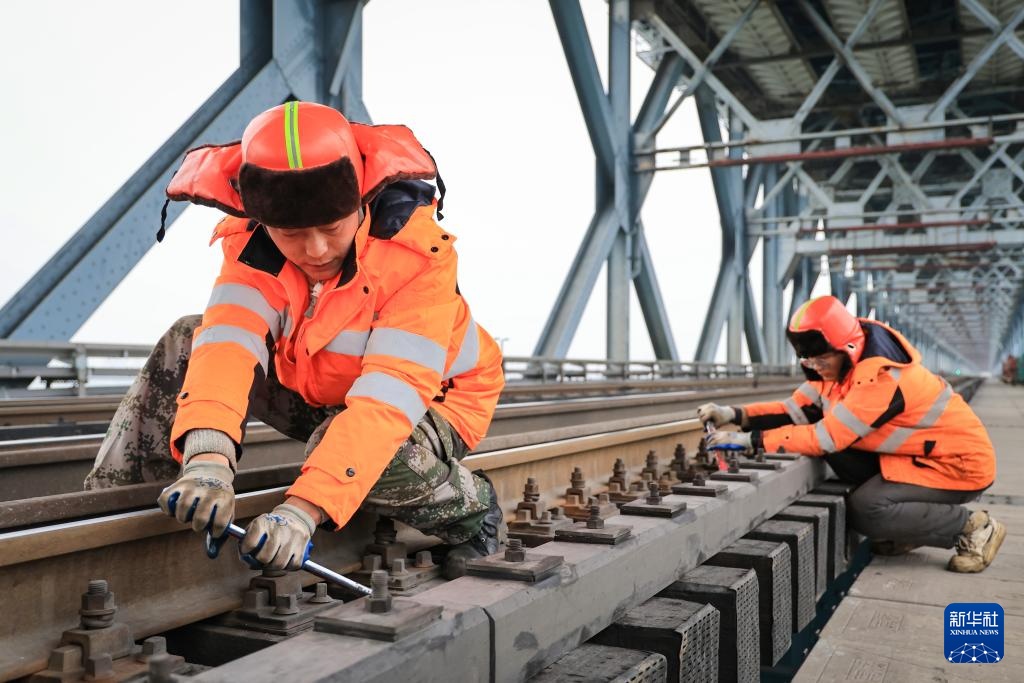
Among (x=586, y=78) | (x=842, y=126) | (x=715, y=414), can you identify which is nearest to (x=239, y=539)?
(x=715, y=414)

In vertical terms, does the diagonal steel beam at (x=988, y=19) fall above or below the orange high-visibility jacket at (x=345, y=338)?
above

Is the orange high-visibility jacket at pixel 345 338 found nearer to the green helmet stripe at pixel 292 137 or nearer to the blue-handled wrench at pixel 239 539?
the blue-handled wrench at pixel 239 539

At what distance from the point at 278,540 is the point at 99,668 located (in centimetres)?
42

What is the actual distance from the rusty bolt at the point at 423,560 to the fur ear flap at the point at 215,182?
1.12 metres

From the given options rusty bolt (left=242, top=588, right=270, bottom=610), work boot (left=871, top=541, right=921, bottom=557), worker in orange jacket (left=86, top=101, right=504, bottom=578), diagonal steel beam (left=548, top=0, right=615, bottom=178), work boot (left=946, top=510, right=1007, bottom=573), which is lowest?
work boot (left=871, top=541, right=921, bottom=557)

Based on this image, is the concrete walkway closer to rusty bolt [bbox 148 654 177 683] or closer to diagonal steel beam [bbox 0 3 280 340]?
rusty bolt [bbox 148 654 177 683]

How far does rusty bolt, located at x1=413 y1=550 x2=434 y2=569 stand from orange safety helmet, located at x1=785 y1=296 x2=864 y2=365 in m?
2.61

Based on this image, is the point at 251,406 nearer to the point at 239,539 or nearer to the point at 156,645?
the point at 239,539

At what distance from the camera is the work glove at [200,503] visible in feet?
6.65

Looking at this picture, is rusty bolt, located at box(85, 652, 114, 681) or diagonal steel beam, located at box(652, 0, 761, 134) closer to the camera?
rusty bolt, located at box(85, 652, 114, 681)

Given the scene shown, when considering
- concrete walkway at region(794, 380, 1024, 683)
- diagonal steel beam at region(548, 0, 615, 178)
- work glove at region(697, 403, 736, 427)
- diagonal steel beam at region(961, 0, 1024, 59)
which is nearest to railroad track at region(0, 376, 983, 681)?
concrete walkway at region(794, 380, 1024, 683)

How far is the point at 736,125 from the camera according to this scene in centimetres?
2652

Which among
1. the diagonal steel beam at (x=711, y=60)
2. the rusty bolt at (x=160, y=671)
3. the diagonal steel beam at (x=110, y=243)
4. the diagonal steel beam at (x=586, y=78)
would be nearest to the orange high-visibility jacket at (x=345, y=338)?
the rusty bolt at (x=160, y=671)

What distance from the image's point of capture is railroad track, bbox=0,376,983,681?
5.68ft
